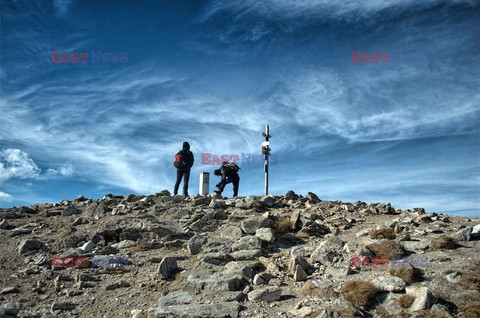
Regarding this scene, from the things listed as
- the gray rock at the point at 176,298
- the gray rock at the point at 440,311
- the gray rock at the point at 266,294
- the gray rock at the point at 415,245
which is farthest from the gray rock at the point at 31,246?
the gray rock at the point at 415,245

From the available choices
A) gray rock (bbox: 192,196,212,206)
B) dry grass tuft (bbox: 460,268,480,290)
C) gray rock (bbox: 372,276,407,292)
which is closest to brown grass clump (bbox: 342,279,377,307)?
gray rock (bbox: 372,276,407,292)

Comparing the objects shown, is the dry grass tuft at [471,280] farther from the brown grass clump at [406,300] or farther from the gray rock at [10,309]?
the gray rock at [10,309]

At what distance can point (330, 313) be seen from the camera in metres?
7.36

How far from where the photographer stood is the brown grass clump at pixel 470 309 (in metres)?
7.43

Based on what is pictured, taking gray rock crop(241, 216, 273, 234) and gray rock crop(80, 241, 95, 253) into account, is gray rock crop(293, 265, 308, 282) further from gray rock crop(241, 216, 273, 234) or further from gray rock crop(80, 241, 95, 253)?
gray rock crop(80, 241, 95, 253)

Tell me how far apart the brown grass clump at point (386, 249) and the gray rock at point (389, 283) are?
170cm

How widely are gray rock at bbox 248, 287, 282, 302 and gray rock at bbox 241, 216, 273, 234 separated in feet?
15.1

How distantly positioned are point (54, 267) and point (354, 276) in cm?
974

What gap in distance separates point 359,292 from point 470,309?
2390mm

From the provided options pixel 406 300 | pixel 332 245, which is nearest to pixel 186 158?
pixel 332 245

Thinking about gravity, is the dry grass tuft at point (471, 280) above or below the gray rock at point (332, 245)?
below

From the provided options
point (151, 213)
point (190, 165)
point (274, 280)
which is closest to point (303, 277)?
point (274, 280)

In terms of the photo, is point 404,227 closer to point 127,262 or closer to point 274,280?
point 274,280

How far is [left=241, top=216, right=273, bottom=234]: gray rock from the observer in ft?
43.5
